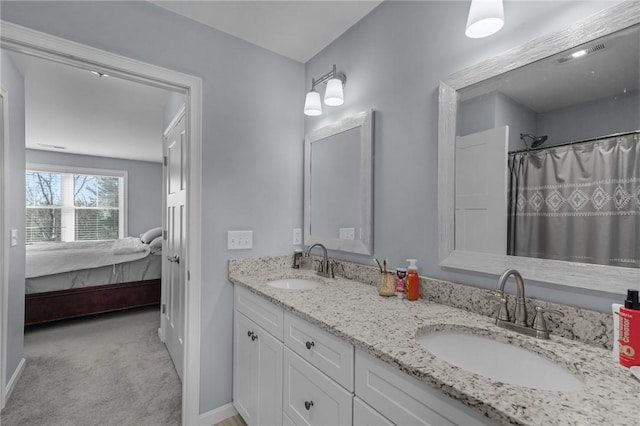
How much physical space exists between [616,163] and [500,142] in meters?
0.35

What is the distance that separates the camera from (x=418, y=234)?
1451mm

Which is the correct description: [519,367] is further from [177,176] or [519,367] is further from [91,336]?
[91,336]

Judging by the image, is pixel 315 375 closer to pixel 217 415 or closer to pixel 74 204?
pixel 217 415

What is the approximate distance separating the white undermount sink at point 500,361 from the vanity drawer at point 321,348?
0.27 m

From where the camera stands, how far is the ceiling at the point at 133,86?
169 cm

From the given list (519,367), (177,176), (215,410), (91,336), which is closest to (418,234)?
(519,367)

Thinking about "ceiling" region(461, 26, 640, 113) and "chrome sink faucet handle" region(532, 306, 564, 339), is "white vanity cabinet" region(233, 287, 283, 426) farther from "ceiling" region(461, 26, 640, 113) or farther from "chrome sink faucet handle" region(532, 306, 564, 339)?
"ceiling" region(461, 26, 640, 113)

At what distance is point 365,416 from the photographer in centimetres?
93

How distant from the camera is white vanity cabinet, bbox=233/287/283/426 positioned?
1.41 metres

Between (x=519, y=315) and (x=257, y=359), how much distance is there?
4.05 ft

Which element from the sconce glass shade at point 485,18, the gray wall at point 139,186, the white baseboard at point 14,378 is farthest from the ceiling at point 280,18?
the gray wall at point 139,186

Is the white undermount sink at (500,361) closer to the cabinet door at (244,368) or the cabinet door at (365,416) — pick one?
the cabinet door at (365,416)

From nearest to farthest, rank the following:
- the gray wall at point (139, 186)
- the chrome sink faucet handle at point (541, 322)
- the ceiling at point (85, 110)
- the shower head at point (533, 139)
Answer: the chrome sink faucet handle at point (541, 322) → the shower head at point (533, 139) → the ceiling at point (85, 110) → the gray wall at point (139, 186)

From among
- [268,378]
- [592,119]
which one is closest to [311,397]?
[268,378]
